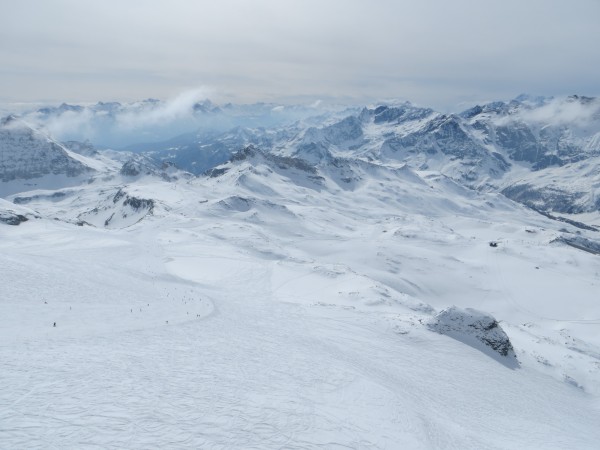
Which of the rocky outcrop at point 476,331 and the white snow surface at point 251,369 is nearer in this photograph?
the white snow surface at point 251,369

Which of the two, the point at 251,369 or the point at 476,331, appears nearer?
the point at 251,369

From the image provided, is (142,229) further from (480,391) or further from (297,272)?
(480,391)

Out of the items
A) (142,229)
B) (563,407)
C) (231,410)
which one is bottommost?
(142,229)

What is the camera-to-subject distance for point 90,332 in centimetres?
2223

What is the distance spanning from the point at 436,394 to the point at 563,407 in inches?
436

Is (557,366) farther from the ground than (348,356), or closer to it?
closer to it

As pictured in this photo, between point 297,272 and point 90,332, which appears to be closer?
point 90,332

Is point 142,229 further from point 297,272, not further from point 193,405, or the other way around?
point 193,405

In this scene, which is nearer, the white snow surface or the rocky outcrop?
the white snow surface

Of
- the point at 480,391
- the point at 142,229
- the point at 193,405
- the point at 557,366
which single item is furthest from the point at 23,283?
the point at 142,229

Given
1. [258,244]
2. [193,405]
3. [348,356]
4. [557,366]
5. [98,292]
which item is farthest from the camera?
[258,244]

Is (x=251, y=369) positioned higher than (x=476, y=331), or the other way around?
(x=251, y=369)

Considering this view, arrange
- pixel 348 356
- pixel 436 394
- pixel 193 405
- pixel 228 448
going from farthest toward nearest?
pixel 348 356 < pixel 436 394 < pixel 193 405 < pixel 228 448

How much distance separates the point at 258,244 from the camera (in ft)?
343
